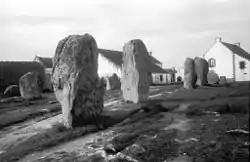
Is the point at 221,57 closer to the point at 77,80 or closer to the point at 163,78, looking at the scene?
the point at 163,78

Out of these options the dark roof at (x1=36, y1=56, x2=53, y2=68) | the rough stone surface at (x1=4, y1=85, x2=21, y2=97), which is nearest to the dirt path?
the rough stone surface at (x1=4, y1=85, x2=21, y2=97)

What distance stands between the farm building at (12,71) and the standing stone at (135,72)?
1981cm

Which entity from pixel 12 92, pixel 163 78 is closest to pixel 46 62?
pixel 163 78

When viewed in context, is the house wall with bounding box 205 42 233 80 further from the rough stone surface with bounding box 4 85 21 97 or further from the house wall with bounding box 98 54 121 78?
the rough stone surface with bounding box 4 85 21 97

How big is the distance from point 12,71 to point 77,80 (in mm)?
27133

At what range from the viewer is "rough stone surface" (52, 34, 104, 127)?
8359 mm

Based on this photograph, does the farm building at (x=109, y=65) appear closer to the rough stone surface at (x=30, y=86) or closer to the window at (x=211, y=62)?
the window at (x=211, y=62)

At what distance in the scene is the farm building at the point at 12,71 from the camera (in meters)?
30.4

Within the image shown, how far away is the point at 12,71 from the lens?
32062 millimetres

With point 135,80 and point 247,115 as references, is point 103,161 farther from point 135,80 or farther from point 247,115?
point 135,80

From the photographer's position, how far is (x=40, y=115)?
1252cm

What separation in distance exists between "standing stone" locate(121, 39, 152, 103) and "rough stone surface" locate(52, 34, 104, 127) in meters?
3.50

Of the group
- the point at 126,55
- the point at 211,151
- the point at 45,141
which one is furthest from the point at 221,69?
the point at 211,151

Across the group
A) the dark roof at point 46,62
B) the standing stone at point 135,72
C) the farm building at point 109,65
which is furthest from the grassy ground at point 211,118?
the dark roof at point 46,62
